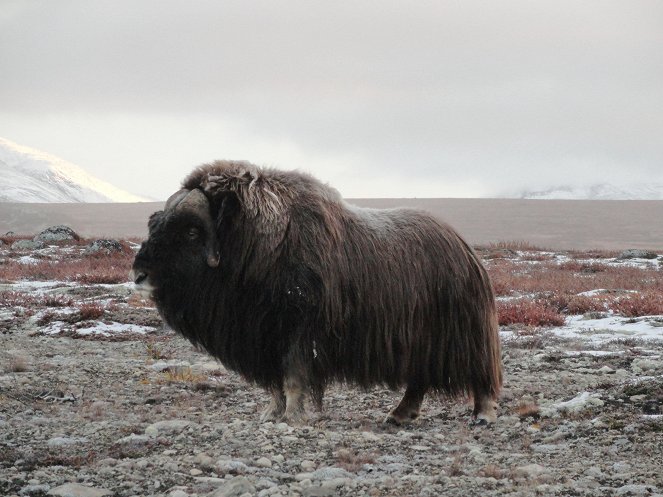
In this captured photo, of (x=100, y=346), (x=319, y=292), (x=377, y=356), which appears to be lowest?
(x=100, y=346)

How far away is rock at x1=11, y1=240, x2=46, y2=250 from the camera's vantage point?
21.0m

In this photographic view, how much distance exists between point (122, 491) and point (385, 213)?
9.18ft

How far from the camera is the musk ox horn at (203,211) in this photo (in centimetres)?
445

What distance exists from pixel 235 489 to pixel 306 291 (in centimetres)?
164

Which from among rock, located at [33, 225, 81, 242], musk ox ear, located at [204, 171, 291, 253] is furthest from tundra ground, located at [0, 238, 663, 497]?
rock, located at [33, 225, 81, 242]

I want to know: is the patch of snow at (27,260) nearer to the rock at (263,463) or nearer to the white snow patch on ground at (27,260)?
the white snow patch on ground at (27,260)

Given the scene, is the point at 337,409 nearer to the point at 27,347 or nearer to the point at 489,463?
the point at 489,463

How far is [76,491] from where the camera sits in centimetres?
286

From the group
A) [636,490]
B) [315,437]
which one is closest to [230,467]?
[315,437]

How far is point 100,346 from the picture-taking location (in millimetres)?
7566

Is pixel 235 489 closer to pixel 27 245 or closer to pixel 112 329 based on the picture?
pixel 112 329

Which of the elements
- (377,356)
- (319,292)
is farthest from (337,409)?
(319,292)

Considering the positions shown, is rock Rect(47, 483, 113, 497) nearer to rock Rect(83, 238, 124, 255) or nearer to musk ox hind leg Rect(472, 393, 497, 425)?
musk ox hind leg Rect(472, 393, 497, 425)

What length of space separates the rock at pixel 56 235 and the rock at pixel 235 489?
20.8 meters
